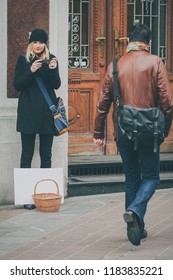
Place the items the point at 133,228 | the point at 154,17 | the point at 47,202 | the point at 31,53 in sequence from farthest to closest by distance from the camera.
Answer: the point at 154,17, the point at 31,53, the point at 47,202, the point at 133,228

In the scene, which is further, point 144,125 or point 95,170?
point 95,170

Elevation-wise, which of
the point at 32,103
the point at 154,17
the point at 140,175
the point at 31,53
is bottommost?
the point at 140,175

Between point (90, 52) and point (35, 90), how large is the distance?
2071 mm

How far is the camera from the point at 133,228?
8.98m

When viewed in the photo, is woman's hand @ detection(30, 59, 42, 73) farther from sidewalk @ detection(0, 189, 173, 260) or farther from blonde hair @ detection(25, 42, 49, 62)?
sidewalk @ detection(0, 189, 173, 260)

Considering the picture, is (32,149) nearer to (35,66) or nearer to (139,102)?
(35,66)

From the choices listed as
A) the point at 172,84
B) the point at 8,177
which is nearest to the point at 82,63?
the point at 172,84

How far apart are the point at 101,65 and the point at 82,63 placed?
26 cm

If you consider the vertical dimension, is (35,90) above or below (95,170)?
above

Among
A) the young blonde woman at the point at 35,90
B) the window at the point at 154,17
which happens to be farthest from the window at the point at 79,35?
the young blonde woman at the point at 35,90

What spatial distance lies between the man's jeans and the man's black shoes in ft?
0.20

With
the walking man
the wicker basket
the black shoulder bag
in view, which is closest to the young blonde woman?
the wicker basket

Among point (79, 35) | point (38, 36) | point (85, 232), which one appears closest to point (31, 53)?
point (38, 36)

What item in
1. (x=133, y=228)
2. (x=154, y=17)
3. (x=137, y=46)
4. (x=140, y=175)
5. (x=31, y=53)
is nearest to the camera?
(x=133, y=228)
